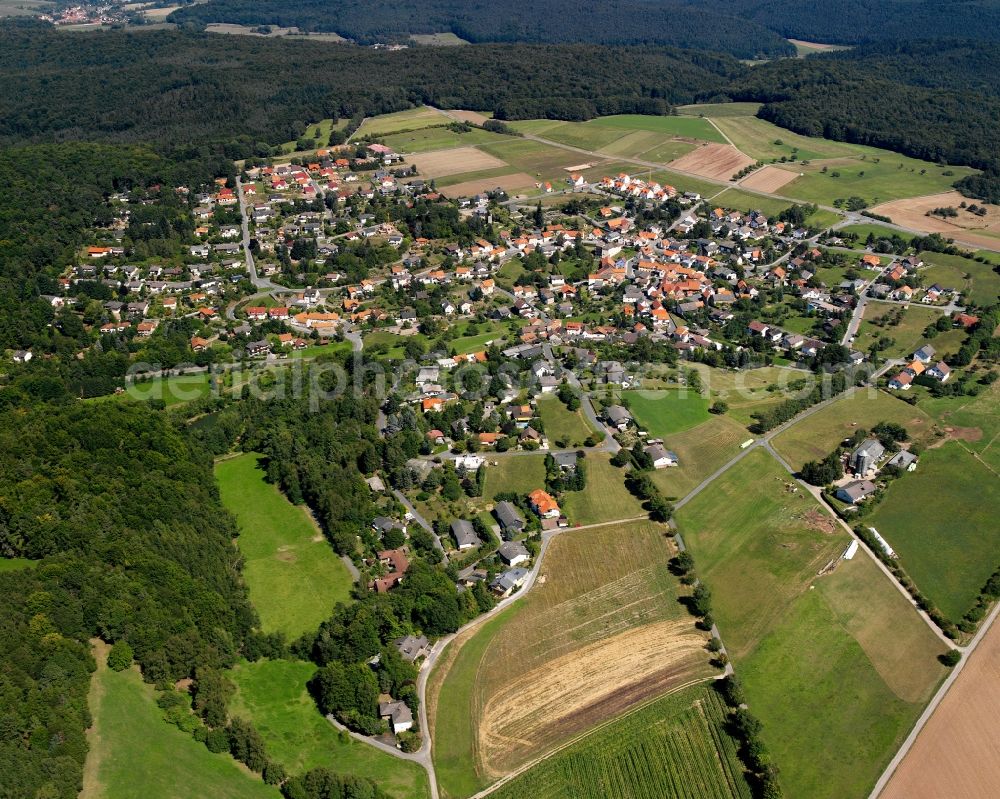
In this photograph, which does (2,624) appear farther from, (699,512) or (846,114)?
(846,114)

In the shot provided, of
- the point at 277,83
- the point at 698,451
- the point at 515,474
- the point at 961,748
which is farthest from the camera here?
the point at 277,83

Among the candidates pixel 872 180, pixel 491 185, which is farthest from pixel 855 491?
pixel 872 180

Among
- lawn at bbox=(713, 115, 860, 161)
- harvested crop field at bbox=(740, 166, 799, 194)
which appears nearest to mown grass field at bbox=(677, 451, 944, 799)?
harvested crop field at bbox=(740, 166, 799, 194)

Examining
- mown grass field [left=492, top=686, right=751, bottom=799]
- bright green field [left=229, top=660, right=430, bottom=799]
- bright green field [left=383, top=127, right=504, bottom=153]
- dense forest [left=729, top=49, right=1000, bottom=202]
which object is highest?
dense forest [left=729, top=49, right=1000, bottom=202]

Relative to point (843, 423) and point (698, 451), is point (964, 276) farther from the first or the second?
point (698, 451)

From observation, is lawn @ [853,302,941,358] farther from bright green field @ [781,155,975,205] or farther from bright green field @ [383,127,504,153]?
bright green field @ [383,127,504,153]

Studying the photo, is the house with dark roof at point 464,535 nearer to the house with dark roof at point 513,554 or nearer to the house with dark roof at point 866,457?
the house with dark roof at point 513,554

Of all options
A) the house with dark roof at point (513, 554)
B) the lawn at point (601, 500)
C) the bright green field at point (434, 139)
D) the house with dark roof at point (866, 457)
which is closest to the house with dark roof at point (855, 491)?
the house with dark roof at point (866, 457)

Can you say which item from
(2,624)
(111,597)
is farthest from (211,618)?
(2,624)
